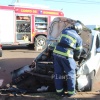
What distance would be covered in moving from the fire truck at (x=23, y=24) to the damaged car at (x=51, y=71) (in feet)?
24.2

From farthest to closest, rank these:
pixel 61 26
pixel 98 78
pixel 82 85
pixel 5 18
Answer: pixel 5 18
pixel 98 78
pixel 61 26
pixel 82 85

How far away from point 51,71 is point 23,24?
29.6ft

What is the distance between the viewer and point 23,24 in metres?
14.7

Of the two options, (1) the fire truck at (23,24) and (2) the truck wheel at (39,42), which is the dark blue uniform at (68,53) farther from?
(2) the truck wheel at (39,42)

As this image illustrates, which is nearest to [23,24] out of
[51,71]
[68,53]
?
[51,71]

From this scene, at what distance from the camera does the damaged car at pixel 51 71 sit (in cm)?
581

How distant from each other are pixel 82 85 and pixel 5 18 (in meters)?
9.16

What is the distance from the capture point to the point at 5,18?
13.9 metres

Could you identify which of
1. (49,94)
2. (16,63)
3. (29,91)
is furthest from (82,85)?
(16,63)

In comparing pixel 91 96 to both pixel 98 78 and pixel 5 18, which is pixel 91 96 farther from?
pixel 5 18

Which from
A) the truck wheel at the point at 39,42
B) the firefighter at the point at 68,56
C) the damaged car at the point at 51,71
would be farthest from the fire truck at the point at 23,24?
the firefighter at the point at 68,56

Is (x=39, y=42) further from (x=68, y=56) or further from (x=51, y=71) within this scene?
(x=68, y=56)

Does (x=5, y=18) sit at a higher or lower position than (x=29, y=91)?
higher

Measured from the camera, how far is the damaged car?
5.81 m
